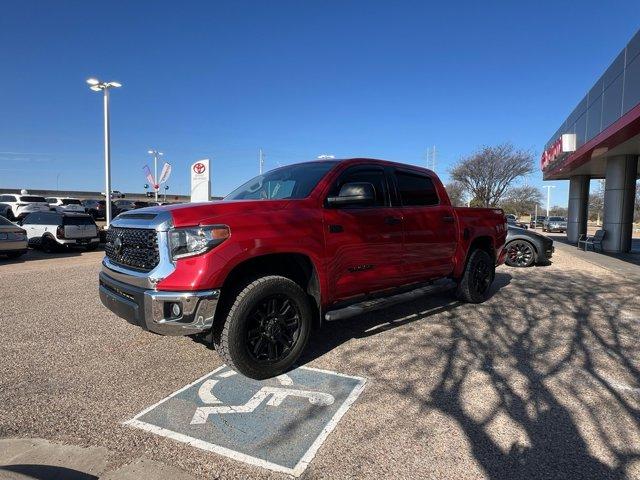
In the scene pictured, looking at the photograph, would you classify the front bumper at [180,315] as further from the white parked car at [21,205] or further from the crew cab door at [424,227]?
the white parked car at [21,205]

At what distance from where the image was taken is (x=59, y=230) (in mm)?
Result: 14422

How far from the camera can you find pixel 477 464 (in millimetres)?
2566

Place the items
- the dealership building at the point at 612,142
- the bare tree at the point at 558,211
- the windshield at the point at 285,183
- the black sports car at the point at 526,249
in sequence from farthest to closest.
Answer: the bare tree at the point at 558,211 < the dealership building at the point at 612,142 < the black sports car at the point at 526,249 < the windshield at the point at 285,183

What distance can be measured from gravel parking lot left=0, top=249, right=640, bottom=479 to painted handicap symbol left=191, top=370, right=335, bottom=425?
25 cm

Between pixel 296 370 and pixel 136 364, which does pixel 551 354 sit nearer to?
pixel 296 370

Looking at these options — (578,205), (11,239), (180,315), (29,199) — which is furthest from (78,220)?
(578,205)

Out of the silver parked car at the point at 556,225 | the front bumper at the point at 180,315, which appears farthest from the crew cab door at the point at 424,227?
the silver parked car at the point at 556,225

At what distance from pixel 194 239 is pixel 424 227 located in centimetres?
295

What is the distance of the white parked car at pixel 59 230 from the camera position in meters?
14.5

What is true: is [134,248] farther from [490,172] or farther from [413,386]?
[490,172]

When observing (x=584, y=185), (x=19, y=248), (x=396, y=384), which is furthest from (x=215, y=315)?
(x=584, y=185)

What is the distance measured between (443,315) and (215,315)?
357 centimetres

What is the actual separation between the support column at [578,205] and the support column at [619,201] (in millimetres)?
6373

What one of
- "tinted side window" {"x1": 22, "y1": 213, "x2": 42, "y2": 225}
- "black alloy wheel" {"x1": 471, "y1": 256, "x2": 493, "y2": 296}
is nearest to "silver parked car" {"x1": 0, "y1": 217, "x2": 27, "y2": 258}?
"tinted side window" {"x1": 22, "y1": 213, "x2": 42, "y2": 225}
